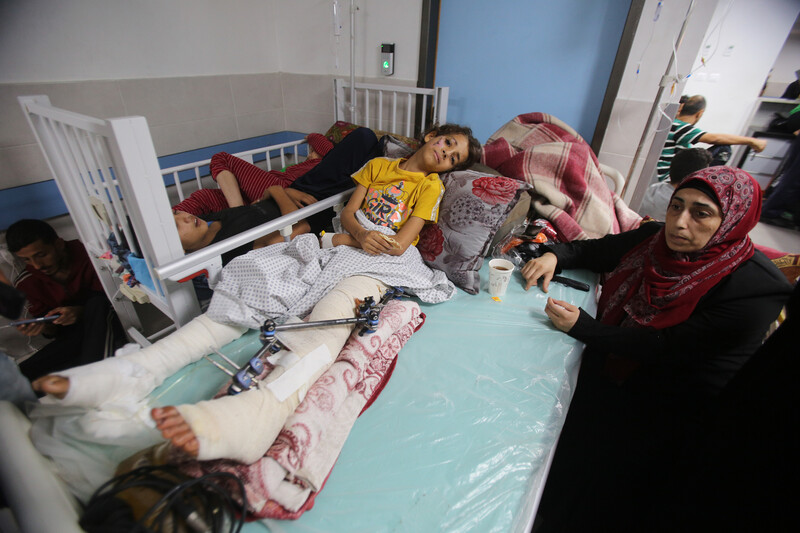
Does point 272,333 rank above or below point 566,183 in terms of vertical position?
below

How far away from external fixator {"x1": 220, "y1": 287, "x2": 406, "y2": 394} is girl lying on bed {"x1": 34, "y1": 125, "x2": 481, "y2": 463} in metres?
0.03

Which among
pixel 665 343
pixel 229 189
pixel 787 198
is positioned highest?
pixel 229 189

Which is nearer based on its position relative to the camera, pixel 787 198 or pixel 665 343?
pixel 665 343

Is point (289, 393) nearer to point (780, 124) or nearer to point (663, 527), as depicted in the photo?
point (663, 527)

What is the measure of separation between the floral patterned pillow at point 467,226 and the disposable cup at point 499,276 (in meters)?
0.08

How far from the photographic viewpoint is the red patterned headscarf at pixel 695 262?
1.04 m

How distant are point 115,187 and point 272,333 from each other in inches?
29.8

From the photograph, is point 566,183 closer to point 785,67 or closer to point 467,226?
point 467,226

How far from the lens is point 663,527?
0.64 metres

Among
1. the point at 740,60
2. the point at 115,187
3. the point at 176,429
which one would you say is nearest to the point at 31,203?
the point at 115,187

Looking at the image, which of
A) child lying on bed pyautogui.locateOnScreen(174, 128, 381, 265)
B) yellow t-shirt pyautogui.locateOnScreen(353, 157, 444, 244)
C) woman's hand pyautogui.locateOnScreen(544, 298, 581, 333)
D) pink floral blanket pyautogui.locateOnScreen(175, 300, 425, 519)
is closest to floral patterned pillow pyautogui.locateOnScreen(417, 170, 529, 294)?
yellow t-shirt pyautogui.locateOnScreen(353, 157, 444, 244)

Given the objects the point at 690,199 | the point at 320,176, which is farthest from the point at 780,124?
the point at 320,176

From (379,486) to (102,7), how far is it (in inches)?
110

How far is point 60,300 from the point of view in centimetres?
160
